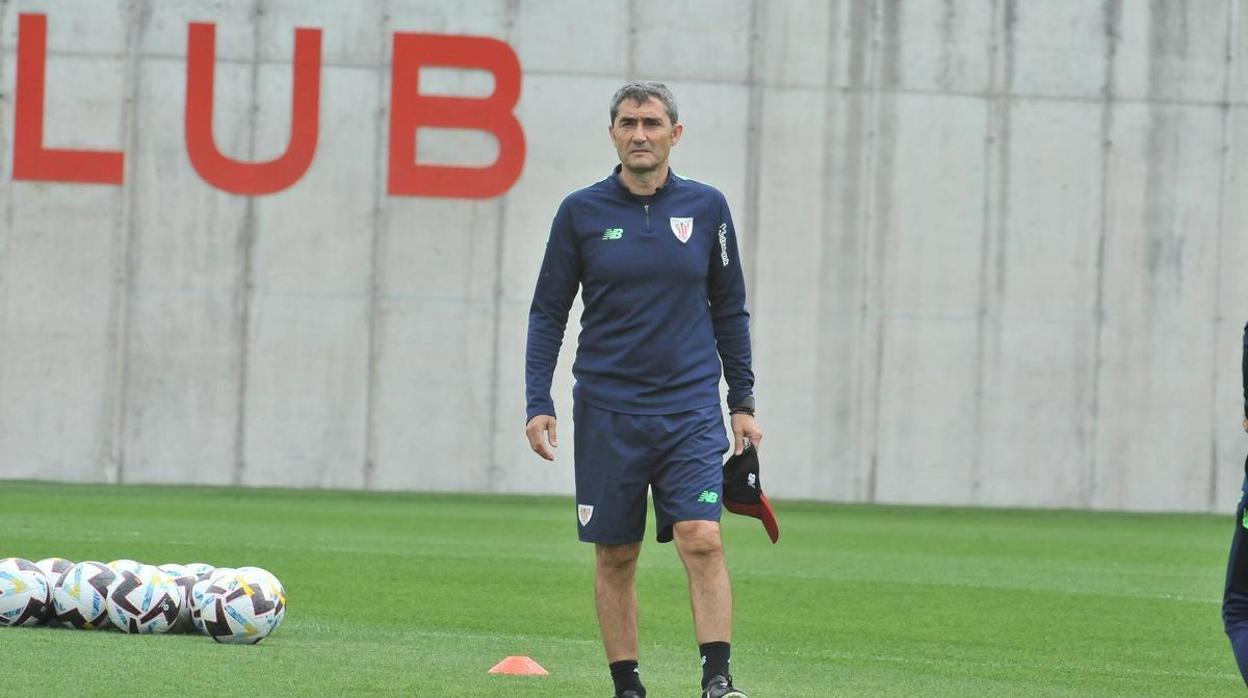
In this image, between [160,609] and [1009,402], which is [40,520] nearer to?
[160,609]

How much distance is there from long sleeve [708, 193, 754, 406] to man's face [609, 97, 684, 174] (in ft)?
1.11

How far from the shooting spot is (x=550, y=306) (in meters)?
6.89

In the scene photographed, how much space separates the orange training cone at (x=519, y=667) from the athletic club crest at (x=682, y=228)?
2.03m

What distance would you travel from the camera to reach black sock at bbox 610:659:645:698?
Answer: 6.79m

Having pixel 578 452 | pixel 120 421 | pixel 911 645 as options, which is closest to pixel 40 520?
pixel 120 421

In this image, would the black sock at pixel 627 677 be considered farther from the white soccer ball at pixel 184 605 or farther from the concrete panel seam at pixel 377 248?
the concrete panel seam at pixel 377 248

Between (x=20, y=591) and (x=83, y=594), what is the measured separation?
256 millimetres

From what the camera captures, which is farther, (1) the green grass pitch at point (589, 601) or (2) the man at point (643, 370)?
(1) the green grass pitch at point (589, 601)

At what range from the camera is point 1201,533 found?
19422mm

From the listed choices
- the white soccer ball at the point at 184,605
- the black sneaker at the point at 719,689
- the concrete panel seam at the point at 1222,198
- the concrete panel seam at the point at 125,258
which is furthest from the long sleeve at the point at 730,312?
the concrete panel seam at the point at 1222,198

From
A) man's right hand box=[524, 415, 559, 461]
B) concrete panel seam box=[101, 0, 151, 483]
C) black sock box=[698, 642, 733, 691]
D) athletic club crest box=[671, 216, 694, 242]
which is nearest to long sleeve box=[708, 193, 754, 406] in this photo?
athletic club crest box=[671, 216, 694, 242]

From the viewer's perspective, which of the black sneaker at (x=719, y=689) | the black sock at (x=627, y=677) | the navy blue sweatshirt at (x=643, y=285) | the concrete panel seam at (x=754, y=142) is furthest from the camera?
the concrete panel seam at (x=754, y=142)

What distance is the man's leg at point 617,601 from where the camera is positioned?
679cm

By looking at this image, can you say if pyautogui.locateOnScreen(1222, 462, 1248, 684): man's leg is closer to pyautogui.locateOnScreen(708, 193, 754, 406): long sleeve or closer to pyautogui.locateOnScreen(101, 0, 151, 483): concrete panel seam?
pyautogui.locateOnScreen(708, 193, 754, 406): long sleeve
